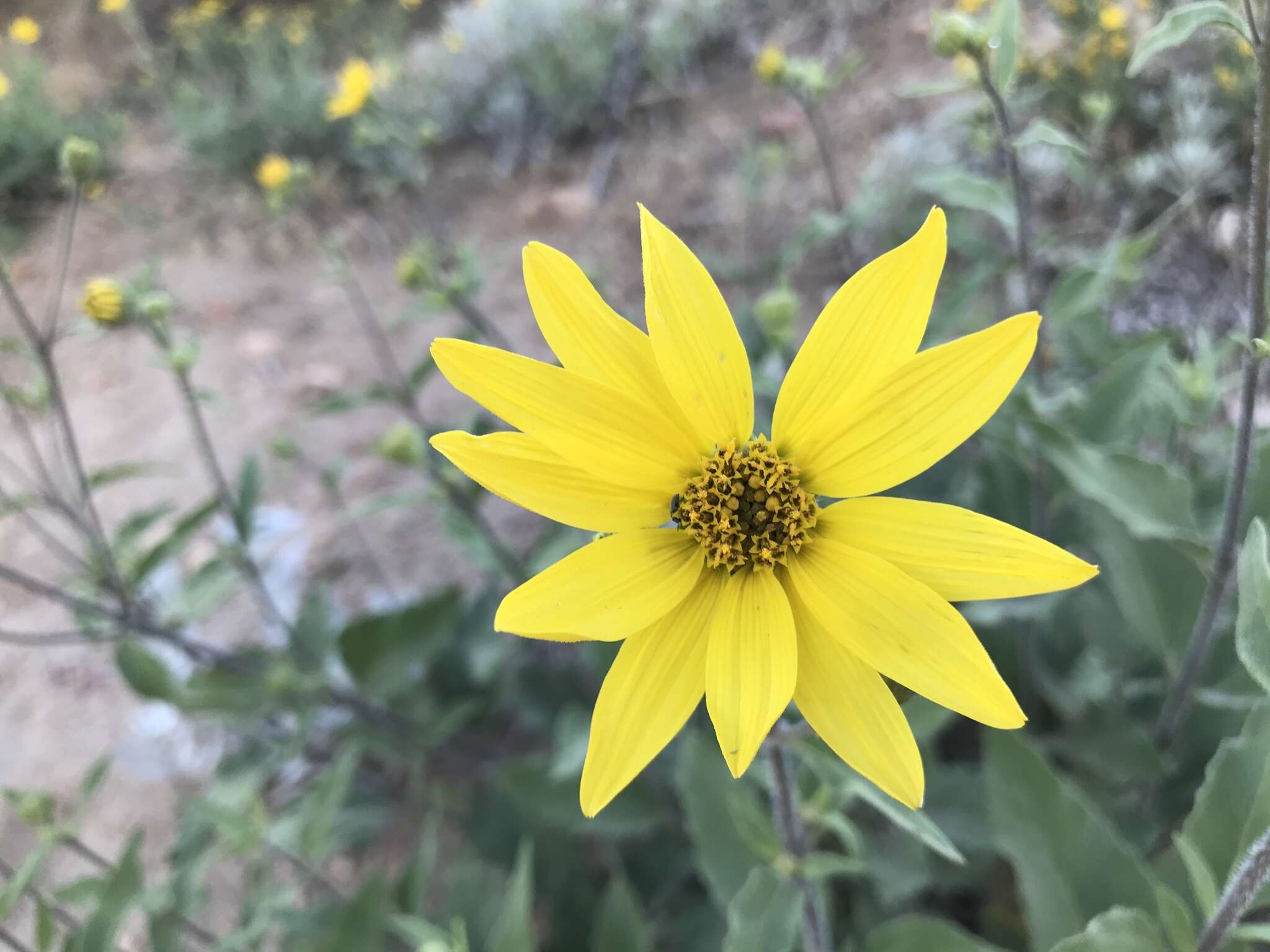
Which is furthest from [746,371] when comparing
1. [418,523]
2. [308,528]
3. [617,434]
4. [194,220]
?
[194,220]

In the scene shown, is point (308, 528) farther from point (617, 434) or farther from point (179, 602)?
point (617, 434)

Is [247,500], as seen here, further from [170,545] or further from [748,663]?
[748,663]

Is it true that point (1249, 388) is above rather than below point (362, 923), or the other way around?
above

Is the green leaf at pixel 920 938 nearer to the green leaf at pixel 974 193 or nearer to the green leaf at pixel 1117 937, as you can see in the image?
the green leaf at pixel 1117 937

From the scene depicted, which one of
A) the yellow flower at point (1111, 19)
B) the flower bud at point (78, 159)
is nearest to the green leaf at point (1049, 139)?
the flower bud at point (78, 159)

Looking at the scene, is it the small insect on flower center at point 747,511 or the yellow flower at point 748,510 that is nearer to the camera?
the yellow flower at point 748,510

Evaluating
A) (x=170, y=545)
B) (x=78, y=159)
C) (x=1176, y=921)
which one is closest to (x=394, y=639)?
(x=170, y=545)
